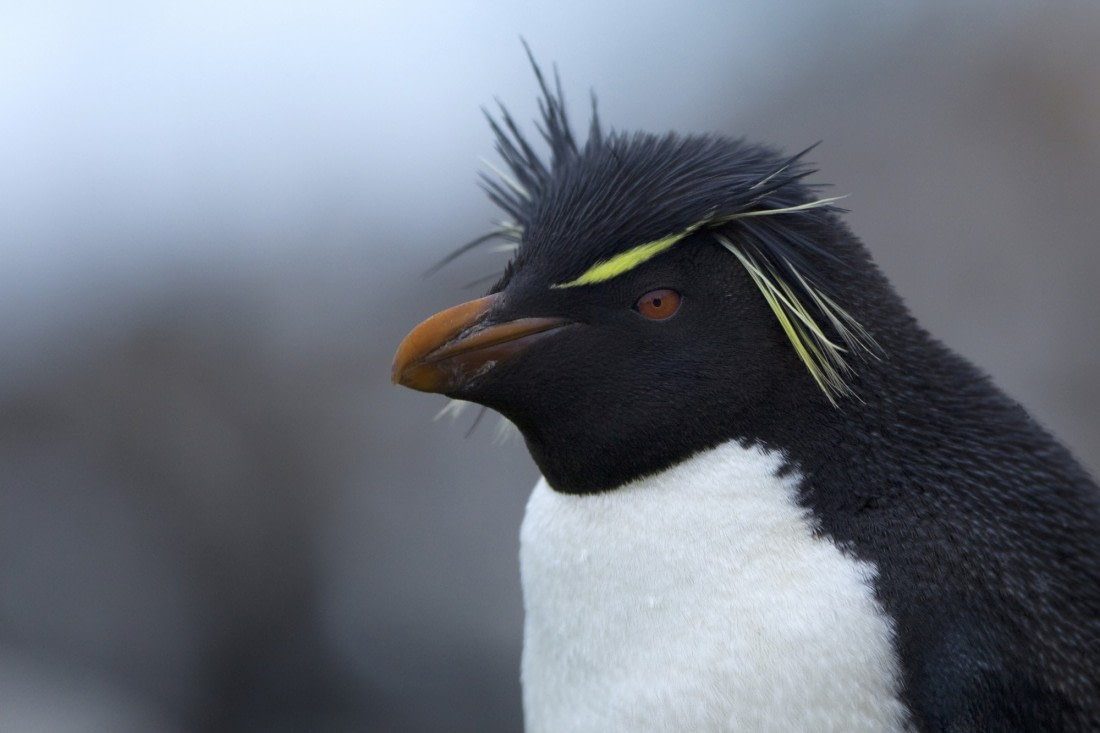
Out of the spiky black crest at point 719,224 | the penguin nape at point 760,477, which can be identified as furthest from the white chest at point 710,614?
the spiky black crest at point 719,224

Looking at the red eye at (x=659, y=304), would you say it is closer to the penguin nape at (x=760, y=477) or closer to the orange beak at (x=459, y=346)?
the penguin nape at (x=760, y=477)

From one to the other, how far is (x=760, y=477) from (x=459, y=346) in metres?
0.40

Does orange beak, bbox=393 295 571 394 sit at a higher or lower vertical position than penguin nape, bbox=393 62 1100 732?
higher

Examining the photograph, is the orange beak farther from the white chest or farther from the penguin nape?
the white chest

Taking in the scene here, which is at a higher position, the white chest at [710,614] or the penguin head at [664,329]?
the penguin head at [664,329]

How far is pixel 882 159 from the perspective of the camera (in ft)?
15.6

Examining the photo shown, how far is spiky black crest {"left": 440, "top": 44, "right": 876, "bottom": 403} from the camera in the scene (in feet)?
4.49

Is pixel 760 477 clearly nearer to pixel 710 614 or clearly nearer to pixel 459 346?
pixel 710 614

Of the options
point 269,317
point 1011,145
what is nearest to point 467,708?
point 269,317

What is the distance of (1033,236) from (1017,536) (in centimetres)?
364

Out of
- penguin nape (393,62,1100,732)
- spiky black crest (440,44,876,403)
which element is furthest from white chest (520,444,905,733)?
spiky black crest (440,44,876,403)

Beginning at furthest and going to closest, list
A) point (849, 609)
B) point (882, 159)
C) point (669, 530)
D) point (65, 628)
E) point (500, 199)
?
point (882, 159) → point (65, 628) → point (500, 199) → point (669, 530) → point (849, 609)

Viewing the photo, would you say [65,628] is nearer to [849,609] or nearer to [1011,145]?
[849,609]

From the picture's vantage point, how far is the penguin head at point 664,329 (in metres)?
1.36
